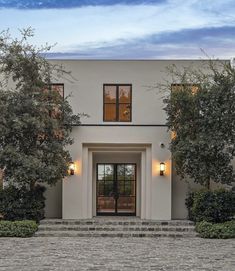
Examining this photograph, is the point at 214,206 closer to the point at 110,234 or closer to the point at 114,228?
the point at 114,228

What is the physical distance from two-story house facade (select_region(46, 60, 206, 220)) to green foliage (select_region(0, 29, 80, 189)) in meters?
1.71

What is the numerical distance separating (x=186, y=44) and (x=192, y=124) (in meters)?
3.00

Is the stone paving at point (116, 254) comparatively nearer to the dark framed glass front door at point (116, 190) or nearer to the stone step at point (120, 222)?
the stone step at point (120, 222)

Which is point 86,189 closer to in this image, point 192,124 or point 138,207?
point 138,207

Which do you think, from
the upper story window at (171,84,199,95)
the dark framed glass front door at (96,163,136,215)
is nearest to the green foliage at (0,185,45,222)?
the dark framed glass front door at (96,163,136,215)

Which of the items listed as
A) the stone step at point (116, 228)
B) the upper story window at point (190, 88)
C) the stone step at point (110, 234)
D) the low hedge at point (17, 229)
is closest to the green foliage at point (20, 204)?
the stone step at point (116, 228)

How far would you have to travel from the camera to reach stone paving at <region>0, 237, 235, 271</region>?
43.3ft

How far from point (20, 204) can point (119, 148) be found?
184 inches

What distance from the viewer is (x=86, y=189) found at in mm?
21594

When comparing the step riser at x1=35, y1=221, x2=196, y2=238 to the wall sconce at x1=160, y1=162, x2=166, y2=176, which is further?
the wall sconce at x1=160, y1=162, x2=166, y2=176

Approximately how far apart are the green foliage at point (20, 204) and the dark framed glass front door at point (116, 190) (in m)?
3.39

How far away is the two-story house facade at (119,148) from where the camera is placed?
21328 mm

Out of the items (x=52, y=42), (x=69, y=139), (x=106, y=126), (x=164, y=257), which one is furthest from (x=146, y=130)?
(x=164, y=257)

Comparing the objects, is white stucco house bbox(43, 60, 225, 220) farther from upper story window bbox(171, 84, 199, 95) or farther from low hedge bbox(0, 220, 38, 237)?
low hedge bbox(0, 220, 38, 237)
